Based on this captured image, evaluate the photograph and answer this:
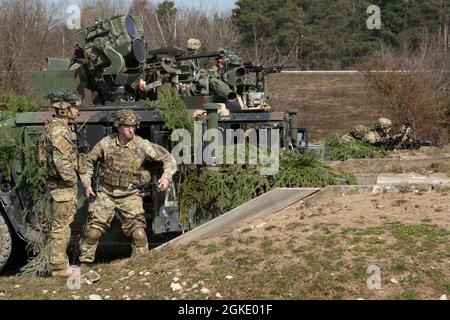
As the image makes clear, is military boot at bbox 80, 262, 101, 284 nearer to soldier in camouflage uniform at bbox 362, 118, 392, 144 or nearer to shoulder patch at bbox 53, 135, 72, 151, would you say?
shoulder patch at bbox 53, 135, 72, 151

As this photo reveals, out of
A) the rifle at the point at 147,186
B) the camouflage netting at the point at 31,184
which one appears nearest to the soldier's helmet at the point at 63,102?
the camouflage netting at the point at 31,184

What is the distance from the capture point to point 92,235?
7.25 metres

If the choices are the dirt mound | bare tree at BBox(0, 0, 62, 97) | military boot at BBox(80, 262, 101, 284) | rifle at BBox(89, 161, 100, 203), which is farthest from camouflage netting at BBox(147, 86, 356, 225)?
bare tree at BBox(0, 0, 62, 97)

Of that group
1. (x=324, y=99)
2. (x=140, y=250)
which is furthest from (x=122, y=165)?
(x=324, y=99)

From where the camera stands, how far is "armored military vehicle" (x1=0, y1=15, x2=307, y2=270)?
7668 mm

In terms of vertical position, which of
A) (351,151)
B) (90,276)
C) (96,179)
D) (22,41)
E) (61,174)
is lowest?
(90,276)

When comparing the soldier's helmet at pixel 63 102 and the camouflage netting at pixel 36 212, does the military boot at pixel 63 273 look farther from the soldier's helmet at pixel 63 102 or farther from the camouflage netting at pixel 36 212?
the soldier's helmet at pixel 63 102

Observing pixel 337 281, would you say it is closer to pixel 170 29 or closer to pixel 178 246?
pixel 178 246

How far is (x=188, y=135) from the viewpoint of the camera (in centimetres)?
782

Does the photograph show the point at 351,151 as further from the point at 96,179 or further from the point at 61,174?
the point at 61,174

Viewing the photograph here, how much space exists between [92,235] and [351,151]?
226 inches

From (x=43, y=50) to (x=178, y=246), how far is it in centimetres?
1885

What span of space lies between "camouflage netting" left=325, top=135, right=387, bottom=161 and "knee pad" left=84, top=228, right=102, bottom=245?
5.23 meters
